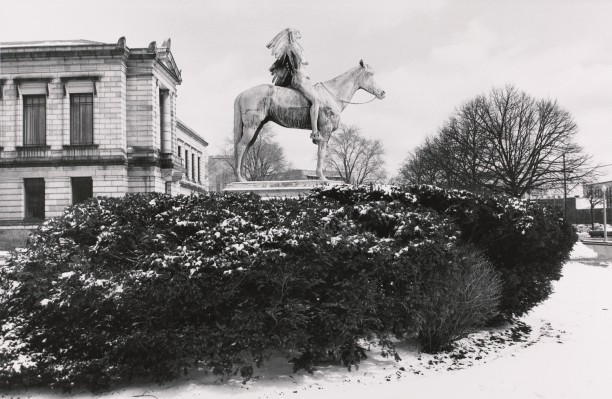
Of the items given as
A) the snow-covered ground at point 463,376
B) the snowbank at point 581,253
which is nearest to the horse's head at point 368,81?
the snow-covered ground at point 463,376

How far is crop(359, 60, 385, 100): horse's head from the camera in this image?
10.1 metres

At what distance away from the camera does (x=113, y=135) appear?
36.4 m

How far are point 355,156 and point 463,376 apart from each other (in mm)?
40584

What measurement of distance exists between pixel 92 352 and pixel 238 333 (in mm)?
1492

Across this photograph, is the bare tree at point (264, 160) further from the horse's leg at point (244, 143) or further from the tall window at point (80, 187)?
the horse's leg at point (244, 143)

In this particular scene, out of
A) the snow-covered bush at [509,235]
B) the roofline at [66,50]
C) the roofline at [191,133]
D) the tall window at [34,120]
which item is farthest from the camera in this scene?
the roofline at [191,133]

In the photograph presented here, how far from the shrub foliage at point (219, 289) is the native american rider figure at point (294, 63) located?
147 inches

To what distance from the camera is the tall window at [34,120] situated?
36.7 meters

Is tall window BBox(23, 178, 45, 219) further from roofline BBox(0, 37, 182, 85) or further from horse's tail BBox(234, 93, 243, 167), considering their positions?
horse's tail BBox(234, 93, 243, 167)

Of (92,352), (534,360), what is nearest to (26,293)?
(92,352)

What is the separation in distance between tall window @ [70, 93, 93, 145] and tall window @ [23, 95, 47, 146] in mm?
2157

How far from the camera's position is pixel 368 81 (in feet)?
33.3

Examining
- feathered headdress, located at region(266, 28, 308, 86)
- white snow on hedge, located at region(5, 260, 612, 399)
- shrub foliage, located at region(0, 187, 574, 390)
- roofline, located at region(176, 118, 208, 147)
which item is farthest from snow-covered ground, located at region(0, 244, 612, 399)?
roofline, located at region(176, 118, 208, 147)

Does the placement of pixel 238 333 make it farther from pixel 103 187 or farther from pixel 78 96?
pixel 78 96
